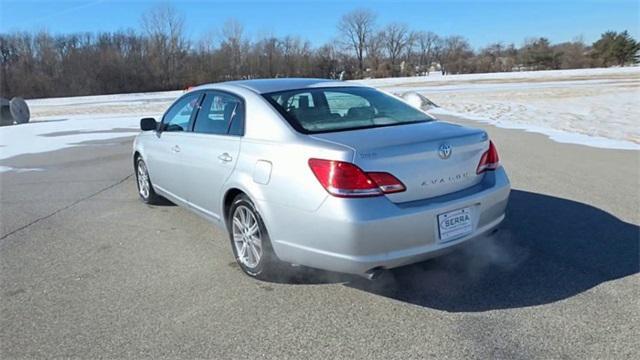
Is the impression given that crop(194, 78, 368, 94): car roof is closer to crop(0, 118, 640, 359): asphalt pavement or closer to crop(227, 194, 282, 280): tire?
crop(227, 194, 282, 280): tire

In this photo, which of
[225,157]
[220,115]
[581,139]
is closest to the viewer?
[225,157]

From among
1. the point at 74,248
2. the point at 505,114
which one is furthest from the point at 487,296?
the point at 505,114

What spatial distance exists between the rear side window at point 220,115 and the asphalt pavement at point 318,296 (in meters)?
1.11

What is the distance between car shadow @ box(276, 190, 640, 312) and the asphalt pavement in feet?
0.05

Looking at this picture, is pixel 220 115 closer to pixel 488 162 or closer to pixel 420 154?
pixel 420 154

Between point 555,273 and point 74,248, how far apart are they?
4.21m

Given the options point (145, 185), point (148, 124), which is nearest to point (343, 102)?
point (148, 124)

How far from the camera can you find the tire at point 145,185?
5.85 m

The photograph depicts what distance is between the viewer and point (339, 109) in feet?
13.0

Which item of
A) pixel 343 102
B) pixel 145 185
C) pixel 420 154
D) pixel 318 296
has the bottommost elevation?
pixel 318 296

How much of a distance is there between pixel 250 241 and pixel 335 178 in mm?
1085

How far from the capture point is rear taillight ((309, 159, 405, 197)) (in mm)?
2943

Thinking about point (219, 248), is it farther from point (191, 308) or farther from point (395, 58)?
point (395, 58)

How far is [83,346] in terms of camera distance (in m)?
2.88
